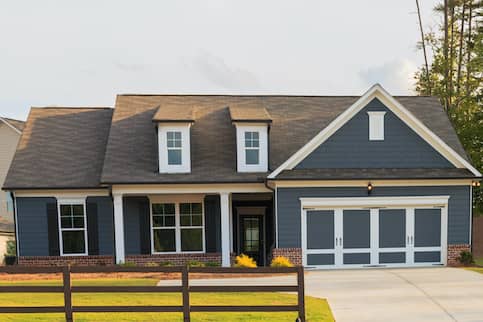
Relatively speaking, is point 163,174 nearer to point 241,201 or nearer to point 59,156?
point 241,201

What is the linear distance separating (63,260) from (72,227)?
50.7 inches

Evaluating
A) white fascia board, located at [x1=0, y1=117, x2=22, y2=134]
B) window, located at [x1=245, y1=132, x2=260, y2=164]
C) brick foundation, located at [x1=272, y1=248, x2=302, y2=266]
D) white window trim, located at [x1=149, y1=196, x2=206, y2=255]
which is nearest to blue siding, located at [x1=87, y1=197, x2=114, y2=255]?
white window trim, located at [x1=149, y1=196, x2=206, y2=255]

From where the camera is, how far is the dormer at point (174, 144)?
14.1 meters

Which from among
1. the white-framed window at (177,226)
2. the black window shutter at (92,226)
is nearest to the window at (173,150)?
the white-framed window at (177,226)

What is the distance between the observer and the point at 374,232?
13320mm

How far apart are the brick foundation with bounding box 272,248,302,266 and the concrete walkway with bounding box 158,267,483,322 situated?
2.06 ft

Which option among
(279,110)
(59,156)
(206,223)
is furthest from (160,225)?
(279,110)

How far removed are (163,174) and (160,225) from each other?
2.09 metres

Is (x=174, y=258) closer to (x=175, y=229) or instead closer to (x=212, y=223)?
(x=175, y=229)

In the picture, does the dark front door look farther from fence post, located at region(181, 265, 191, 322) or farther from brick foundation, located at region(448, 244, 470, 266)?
fence post, located at region(181, 265, 191, 322)

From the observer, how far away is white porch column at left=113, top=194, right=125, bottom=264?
13.4m

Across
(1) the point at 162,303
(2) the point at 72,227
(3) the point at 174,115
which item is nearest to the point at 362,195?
(3) the point at 174,115

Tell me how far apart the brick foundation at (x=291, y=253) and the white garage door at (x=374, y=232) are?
237 millimetres

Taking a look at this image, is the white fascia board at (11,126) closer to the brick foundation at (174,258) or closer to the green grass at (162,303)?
the brick foundation at (174,258)
